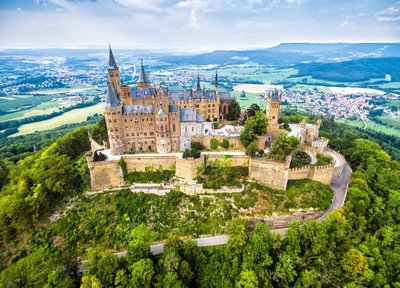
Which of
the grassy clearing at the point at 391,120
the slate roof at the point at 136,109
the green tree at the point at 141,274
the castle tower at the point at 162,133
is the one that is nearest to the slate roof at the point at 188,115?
the castle tower at the point at 162,133

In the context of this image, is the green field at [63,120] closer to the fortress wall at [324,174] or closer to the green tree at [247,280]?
the green tree at [247,280]

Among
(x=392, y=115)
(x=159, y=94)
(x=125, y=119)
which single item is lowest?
(x=392, y=115)

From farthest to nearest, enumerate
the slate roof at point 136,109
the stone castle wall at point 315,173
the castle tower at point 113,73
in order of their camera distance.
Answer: the castle tower at point 113,73
the slate roof at point 136,109
the stone castle wall at point 315,173

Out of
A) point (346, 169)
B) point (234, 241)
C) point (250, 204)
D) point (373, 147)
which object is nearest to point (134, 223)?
point (234, 241)

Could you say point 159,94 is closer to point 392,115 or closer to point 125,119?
point 125,119

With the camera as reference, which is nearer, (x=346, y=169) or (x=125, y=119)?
(x=125, y=119)

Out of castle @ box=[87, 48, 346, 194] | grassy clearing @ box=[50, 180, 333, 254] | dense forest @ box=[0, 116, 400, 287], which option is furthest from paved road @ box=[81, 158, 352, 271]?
castle @ box=[87, 48, 346, 194]

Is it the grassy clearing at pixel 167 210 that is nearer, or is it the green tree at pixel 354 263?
the green tree at pixel 354 263
